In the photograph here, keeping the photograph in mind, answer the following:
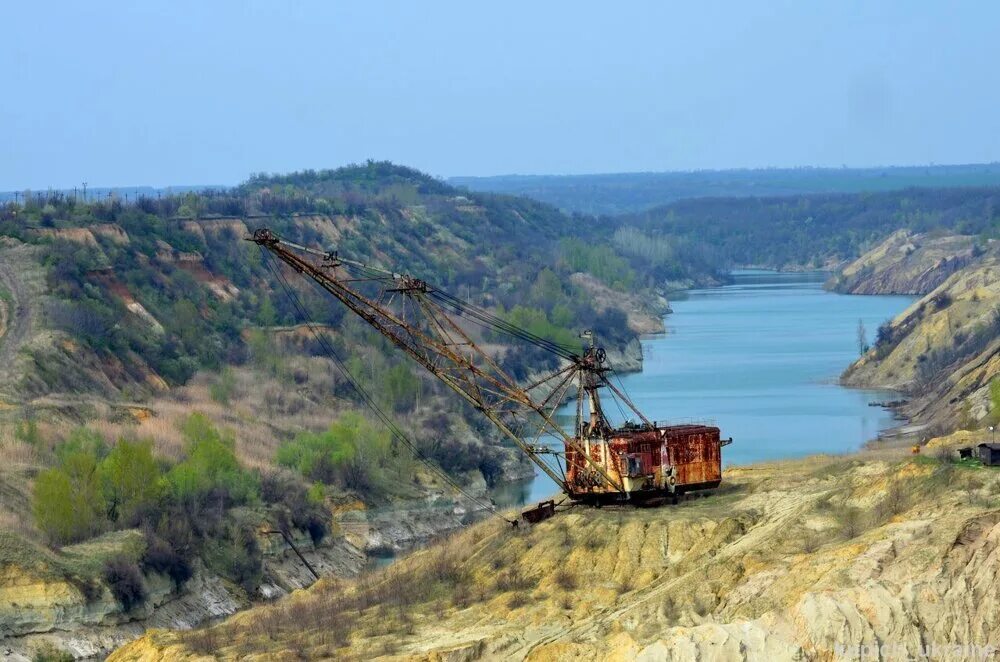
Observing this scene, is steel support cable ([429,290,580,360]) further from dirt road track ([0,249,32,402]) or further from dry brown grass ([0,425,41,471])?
dirt road track ([0,249,32,402])

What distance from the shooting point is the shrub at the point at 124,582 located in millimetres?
60969

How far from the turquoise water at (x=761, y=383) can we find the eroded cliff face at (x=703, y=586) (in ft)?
85.8

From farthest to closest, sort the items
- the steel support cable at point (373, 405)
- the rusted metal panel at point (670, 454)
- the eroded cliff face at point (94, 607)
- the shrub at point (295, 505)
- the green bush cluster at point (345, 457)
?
the steel support cable at point (373, 405), the green bush cluster at point (345, 457), the shrub at point (295, 505), the eroded cliff face at point (94, 607), the rusted metal panel at point (670, 454)

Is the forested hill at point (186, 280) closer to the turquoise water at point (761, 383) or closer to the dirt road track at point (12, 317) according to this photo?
the dirt road track at point (12, 317)

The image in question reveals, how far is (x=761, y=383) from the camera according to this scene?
112m

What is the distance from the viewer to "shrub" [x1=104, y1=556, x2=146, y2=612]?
61.0 meters

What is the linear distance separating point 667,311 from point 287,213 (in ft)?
154

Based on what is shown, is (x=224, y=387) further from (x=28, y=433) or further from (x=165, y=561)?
(x=165, y=561)

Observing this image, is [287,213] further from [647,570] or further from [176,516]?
[647,570]

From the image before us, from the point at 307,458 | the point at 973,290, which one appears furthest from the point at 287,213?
the point at 307,458

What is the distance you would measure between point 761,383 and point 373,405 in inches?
1027

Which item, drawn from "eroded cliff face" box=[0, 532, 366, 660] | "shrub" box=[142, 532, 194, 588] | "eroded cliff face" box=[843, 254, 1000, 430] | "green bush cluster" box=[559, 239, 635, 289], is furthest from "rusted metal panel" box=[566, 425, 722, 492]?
"green bush cluster" box=[559, 239, 635, 289]

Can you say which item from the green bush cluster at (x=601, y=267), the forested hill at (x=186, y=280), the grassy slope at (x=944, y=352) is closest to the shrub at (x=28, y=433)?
the forested hill at (x=186, y=280)

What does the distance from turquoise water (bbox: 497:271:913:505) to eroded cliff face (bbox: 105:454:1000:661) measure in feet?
85.8
